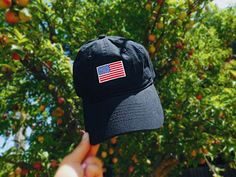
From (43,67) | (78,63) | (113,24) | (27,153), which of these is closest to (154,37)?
(113,24)

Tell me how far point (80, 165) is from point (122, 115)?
1.13 ft

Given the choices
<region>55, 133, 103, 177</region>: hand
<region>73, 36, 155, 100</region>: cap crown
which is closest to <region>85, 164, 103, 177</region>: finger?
<region>55, 133, 103, 177</region>: hand

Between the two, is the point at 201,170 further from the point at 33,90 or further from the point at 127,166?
the point at 33,90

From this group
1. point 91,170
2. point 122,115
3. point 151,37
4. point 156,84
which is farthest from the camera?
point 156,84

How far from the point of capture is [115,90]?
153 cm

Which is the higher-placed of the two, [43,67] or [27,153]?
Result: [43,67]

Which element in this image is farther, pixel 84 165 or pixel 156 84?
pixel 156 84

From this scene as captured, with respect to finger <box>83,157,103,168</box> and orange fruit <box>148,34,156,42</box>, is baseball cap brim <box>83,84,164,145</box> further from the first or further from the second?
orange fruit <box>148,34,156,42</box>

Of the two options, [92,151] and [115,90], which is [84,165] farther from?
[115,90]

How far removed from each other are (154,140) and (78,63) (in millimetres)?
4807

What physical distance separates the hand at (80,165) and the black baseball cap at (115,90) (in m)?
0.10

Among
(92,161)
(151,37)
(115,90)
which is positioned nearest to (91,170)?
(92,161)

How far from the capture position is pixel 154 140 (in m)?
6.31

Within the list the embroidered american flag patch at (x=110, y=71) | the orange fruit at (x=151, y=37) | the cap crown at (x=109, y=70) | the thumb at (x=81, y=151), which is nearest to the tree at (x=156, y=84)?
the orange fruit at (x=151, y=37)
